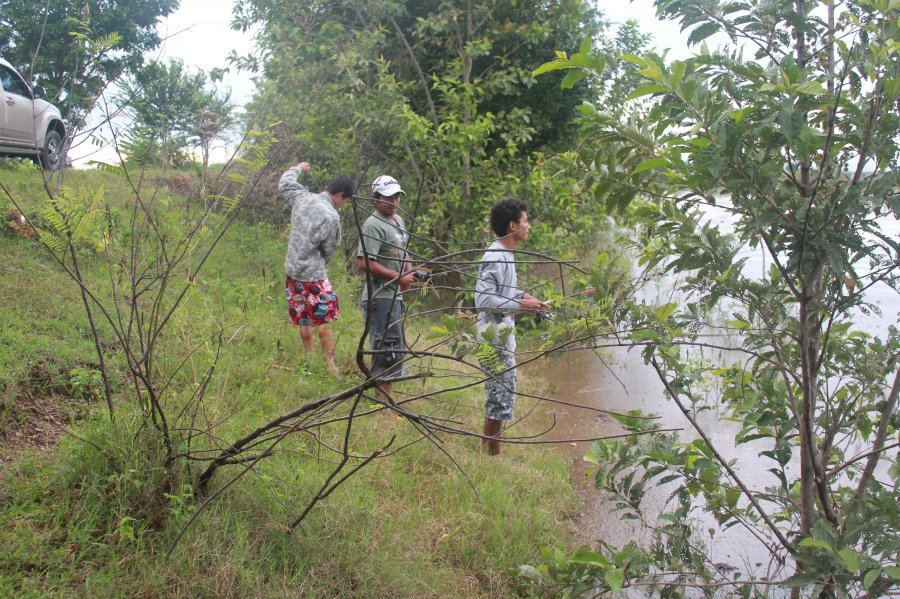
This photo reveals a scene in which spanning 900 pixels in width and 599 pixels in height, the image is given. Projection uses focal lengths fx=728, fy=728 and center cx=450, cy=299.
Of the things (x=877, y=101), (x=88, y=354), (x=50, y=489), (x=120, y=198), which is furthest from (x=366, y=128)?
(x=877, y=101)

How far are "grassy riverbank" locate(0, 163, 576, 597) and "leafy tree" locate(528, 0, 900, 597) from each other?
0.80 m

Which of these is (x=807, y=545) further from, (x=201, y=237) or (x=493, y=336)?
Result: (x=201, y=237)

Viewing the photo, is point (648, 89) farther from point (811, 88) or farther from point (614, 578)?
point (614, 578)

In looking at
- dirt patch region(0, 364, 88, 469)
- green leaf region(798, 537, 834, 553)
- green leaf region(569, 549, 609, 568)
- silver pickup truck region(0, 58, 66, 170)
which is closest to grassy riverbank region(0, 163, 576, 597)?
dirt patch region(0, 364, 88, 469)

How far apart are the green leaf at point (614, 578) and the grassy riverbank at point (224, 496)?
76 centimetres

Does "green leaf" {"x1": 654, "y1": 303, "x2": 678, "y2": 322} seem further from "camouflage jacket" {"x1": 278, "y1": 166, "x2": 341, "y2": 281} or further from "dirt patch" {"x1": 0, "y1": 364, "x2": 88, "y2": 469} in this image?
"camouflage jacket" {"x1": 278, "y1": 166, "x2": 341, "y2": 281}

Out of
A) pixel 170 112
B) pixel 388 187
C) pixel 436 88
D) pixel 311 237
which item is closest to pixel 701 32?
pixel 170 112

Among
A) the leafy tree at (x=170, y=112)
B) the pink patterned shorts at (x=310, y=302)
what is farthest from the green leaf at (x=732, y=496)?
the pink patterned shorts at (x=310, y=302)

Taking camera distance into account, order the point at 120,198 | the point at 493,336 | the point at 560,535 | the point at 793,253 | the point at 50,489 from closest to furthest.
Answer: the point at 793,253, the point at 493,336, the point at 50,489, the point at 560,535, the point at 120,198

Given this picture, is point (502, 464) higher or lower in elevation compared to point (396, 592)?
higher

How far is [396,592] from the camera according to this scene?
3002mm

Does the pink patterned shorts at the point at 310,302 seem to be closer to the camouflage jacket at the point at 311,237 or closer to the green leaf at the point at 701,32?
the camouflage jacket at the point at 311,237

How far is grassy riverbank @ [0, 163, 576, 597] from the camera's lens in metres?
2.63

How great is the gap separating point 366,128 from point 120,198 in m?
3.34
